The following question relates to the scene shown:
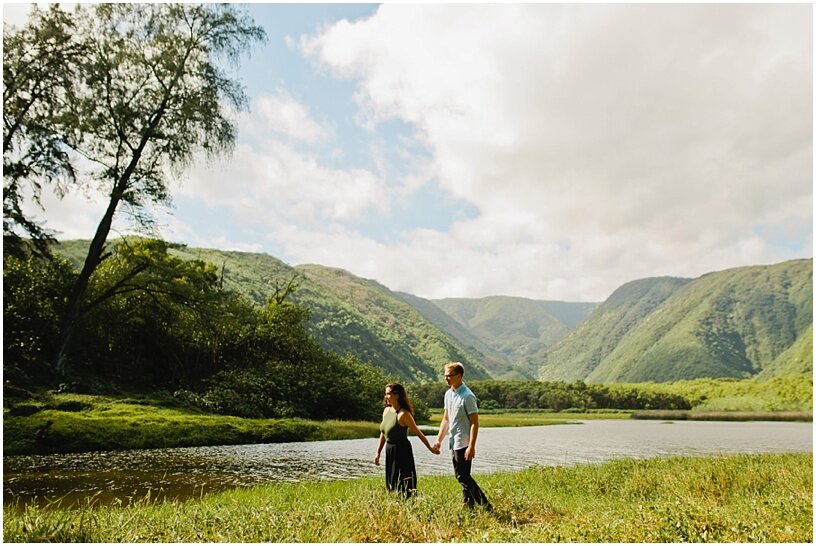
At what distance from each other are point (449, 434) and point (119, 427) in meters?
20.7

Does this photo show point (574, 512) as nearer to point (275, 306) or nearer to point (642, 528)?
point (642, 528)

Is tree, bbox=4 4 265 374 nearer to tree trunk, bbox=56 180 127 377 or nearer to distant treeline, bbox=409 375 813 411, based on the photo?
tree trunk, bbox=56 180 127 377

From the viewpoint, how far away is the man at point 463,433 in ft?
31.6

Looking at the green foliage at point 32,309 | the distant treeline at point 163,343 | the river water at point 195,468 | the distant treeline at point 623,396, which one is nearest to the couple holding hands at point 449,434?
the river water at point 195,468

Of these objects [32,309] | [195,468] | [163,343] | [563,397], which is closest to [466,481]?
[195,468]

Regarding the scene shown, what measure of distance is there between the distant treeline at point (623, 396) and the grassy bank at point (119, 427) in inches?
2818

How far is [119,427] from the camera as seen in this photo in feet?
80.8

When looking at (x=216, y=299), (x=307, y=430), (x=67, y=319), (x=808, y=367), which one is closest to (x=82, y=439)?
(x=67, y=319)

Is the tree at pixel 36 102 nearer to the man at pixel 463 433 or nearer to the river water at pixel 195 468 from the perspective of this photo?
the river water at pixel 195 468

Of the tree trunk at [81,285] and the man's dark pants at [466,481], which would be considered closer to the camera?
the man's dark pants at [466,481]

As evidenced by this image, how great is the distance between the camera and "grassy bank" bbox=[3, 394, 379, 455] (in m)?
21.8

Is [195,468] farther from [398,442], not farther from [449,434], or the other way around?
[449,434]

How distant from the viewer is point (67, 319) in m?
31.0

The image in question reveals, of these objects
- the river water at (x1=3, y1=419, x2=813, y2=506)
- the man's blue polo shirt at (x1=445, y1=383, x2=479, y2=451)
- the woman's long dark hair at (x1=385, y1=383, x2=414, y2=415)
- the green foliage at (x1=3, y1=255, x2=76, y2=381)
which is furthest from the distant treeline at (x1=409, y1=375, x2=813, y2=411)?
the man's blue polo shirt at (x1=445, y1=383, x2=479, y2=451)
